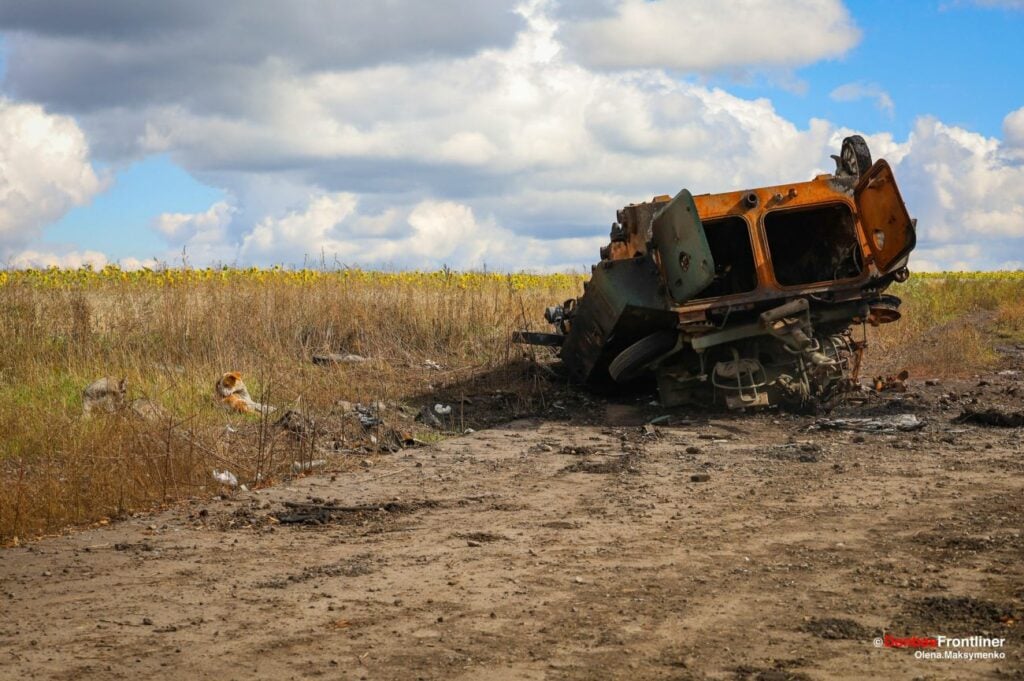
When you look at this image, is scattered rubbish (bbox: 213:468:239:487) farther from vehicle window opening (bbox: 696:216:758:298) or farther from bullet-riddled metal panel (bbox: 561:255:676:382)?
vehicle window opening (bbox: 696:216:758:298)

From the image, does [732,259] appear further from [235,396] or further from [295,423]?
[235,396]

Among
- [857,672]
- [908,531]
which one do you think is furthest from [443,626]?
[908,531]

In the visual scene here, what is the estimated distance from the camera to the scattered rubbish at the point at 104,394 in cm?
1022

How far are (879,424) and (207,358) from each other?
7401 millimetres

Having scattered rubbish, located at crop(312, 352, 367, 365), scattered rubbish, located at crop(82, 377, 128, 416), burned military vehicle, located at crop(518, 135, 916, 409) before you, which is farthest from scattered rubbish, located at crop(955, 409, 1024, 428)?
scattered rubbish, located at crop(82, 377, 128, 416)

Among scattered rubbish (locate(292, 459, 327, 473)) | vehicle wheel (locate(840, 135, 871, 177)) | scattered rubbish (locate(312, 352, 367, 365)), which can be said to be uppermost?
vehicle wheel (locate(840, 135, 871, 177))

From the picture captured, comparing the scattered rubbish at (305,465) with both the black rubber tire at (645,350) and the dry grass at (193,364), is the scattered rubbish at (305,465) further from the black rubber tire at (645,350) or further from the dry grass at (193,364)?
the black rubber tire at (645,350)

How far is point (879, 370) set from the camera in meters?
14.9

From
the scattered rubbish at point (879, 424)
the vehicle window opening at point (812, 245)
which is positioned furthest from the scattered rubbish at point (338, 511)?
the vehicle window opening at point (812, 245)

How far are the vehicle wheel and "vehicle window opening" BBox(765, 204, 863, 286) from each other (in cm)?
44

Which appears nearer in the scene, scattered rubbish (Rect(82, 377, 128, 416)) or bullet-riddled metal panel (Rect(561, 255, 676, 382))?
scattered rubbish (Rect(82, 377, 128, 416))

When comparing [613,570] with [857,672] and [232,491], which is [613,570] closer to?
[857,672]

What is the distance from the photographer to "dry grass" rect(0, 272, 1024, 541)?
826 cm

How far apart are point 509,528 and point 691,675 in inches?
114
